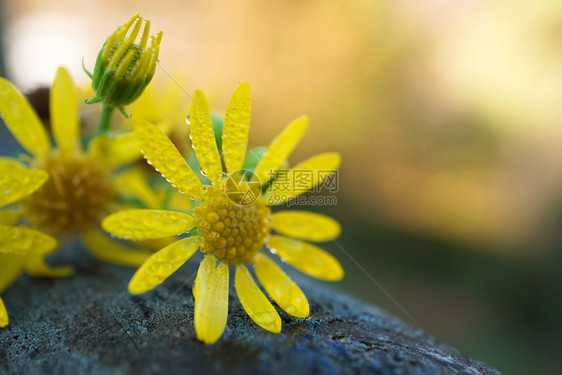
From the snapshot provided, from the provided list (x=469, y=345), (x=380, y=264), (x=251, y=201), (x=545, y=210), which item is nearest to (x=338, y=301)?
(x=251, y=201)

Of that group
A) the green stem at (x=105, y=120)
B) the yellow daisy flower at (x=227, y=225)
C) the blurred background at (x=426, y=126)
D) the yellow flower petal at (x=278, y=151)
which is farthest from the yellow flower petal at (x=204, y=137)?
the blurred background at (x=426, y=126)

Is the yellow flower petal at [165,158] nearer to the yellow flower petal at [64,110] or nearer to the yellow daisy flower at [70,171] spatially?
the yellow daisy flower at [70,171]

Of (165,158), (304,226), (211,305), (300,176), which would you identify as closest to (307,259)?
(304,226)

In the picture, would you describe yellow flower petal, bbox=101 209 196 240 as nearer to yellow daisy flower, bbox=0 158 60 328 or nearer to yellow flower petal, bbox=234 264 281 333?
yellow flower petal, bbox=234 264 281 333

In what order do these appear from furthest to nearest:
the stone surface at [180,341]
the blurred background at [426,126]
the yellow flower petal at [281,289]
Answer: the blurred background at [426,126]
the yellow flower petal at [281,289]
the stone surface at [180,341]

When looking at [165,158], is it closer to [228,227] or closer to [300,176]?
[228,227]

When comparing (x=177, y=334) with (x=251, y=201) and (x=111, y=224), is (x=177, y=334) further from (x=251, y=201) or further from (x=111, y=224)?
(x=251, y=201)

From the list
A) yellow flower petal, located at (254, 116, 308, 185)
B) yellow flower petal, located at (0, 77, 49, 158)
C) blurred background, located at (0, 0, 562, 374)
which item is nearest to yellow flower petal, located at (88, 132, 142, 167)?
yellow flower petal, located at (0, 77, 49, 158)
